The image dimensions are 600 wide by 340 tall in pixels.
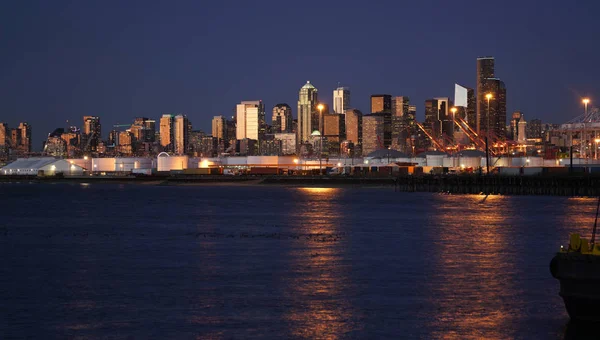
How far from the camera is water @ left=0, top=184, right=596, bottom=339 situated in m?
24.6

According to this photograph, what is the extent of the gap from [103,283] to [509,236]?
2830 centimetres

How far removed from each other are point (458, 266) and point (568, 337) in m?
14.5

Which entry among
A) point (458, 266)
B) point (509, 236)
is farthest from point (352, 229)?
point (458, 266)

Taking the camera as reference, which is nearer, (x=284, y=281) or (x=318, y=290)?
(x=318, y=290)

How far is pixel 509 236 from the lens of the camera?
5381 cm

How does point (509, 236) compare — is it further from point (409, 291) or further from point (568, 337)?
point (568, 337)

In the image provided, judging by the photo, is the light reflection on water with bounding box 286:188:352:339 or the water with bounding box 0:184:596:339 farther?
the water with bounding box 0:184:596:339

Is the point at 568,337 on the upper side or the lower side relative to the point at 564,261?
lower

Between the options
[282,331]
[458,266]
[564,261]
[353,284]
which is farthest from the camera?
[458,266]

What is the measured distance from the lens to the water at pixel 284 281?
24609mm

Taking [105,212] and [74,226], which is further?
[105,212]

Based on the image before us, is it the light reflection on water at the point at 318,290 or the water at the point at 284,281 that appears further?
the water at the point at 284,281

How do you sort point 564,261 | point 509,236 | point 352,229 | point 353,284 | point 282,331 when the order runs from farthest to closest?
point 352,229 → point 509,236 → point 353,284 → point 282,331 → point 564,261

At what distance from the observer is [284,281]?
109ft
